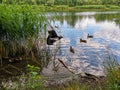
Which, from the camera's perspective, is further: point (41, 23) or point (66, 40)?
point (66, 40)

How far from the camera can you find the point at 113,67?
682cm

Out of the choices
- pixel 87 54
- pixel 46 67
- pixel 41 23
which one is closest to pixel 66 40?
pixel 87 54

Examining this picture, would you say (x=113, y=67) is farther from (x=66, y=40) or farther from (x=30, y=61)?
(x=66, y=40)

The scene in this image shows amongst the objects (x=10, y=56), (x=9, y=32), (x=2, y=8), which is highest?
(x=2, y=8)

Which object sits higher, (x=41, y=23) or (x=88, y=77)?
(x=41, y=23)

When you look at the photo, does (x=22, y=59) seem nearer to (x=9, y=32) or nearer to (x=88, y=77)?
(x=9, y=32)

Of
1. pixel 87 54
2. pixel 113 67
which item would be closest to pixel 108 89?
pixel 113 67

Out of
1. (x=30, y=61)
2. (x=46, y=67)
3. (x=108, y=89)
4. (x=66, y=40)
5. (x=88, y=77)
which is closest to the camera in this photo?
(x=108, y=89)

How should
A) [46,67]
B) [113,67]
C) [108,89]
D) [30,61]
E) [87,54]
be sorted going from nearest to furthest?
[108,89], [113,67], [46,67], [30,61], [87,54]

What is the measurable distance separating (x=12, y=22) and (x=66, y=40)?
10.1 m

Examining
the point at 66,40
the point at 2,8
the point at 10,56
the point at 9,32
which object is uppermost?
the point at 2,8

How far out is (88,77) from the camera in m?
11.1

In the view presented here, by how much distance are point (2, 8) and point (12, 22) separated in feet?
3.30

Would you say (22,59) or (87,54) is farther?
(87,54)
